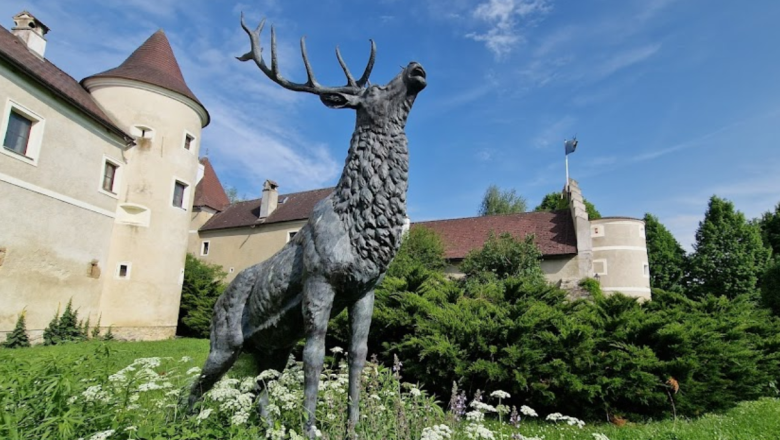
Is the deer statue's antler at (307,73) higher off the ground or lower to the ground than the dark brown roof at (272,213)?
lower

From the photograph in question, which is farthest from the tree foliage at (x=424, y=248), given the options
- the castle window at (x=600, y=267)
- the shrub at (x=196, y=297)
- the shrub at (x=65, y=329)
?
the shrub at (x=65, y=329)

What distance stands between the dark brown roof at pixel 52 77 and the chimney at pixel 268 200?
11708 millimetres

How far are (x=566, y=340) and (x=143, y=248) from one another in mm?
17006

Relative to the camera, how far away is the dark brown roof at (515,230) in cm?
2364

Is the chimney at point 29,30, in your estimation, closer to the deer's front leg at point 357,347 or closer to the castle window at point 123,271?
the castle window at point 123,271

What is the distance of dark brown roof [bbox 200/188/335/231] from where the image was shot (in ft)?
Result: 90.6

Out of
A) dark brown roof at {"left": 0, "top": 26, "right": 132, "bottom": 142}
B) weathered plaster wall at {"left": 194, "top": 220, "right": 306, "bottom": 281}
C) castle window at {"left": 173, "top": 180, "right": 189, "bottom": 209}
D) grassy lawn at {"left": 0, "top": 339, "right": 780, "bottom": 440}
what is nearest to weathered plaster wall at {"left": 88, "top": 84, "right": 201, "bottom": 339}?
castle window at {"left": 173, "top": 180, "right": 189, "bottom": 209}

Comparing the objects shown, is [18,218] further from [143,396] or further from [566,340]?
[566,340]

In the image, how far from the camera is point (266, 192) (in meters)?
29.0

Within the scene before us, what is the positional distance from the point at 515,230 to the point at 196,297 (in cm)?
1804

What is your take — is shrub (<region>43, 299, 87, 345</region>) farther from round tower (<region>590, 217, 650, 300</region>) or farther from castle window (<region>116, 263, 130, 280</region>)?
round tower (<region>590, 217, 650, 300</region>)

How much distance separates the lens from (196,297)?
21031 mm

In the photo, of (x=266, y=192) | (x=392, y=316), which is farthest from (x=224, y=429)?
(x=266, y=192)

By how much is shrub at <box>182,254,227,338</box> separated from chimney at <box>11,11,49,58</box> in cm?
1113
